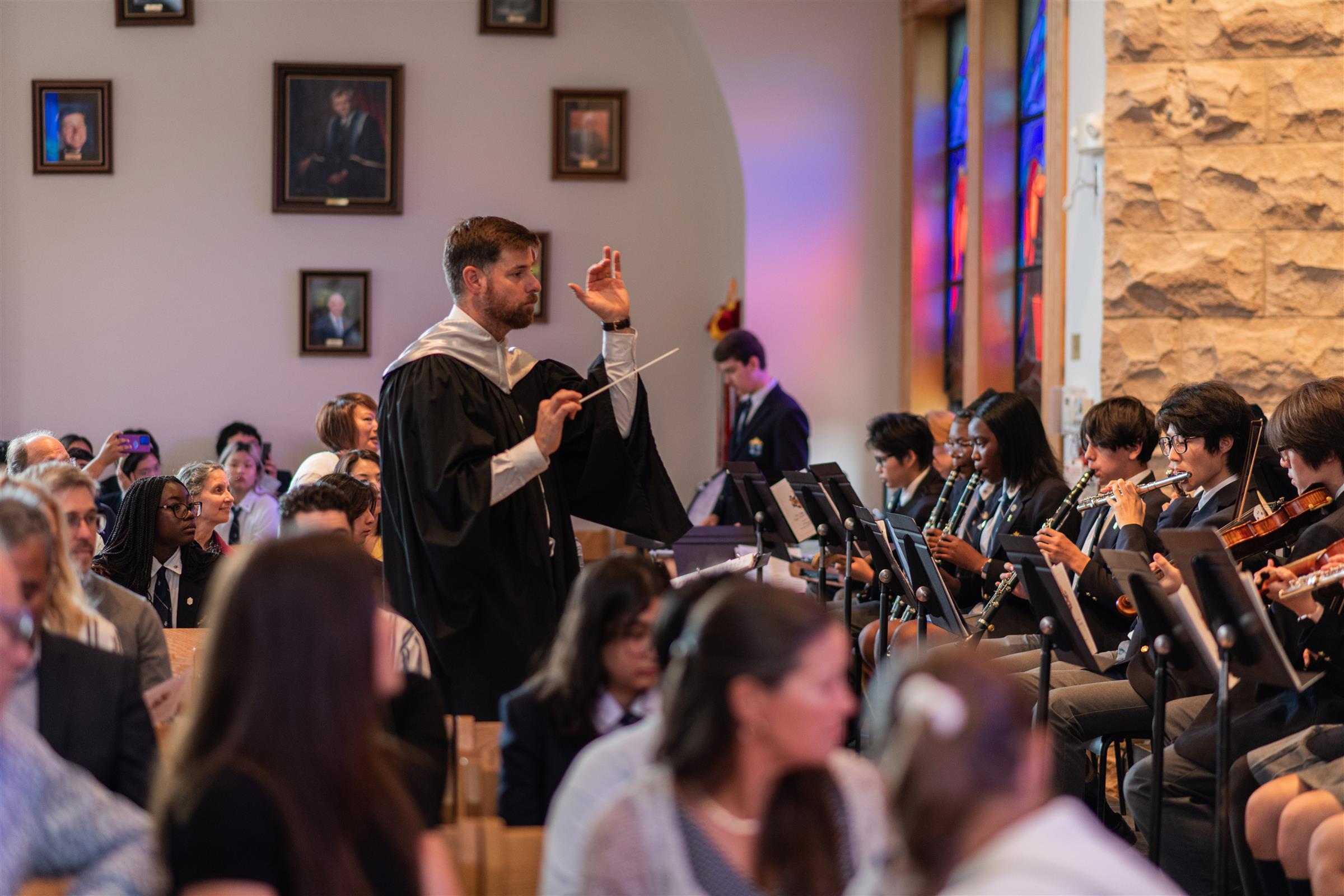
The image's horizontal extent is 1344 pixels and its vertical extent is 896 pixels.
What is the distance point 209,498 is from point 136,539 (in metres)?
0.36

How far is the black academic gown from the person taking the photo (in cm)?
364

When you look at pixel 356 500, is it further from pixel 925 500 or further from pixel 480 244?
pixel 925 500

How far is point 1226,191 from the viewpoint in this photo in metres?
5.29

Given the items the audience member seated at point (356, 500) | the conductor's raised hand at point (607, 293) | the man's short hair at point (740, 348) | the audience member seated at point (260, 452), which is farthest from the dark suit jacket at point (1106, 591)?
the audience member seated at point (260, 452)

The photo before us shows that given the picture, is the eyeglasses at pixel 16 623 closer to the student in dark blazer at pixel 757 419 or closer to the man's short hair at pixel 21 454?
the man's short hair at pixel 21 454

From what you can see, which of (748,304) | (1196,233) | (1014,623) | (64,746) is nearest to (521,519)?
(64,746)

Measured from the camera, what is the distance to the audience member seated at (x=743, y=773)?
175cm

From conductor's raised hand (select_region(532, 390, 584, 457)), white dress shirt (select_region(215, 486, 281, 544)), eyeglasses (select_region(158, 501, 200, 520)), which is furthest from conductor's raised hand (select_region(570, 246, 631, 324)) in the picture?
white dress shirt (select_region(215, 486, 281, 544))

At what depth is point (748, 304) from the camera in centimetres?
819

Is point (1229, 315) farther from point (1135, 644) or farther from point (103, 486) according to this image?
point (103, 486)

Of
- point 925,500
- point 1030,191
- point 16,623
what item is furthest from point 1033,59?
point 16,623

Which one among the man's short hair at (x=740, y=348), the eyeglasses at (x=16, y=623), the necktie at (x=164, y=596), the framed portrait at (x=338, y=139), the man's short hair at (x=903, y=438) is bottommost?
the necktie at (x=164, y=596)

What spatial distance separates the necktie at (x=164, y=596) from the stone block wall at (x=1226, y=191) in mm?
3468

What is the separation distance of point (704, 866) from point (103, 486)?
6682 millimetres
